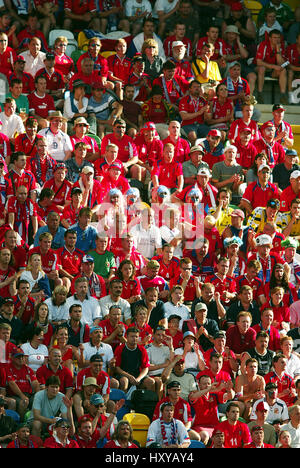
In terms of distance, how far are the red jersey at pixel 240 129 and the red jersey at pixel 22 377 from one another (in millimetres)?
5662

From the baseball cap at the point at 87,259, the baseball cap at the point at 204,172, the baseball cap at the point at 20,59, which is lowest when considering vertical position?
the baseball cap at the point at 87,259

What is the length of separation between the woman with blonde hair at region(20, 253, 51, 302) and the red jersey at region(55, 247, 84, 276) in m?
0.47

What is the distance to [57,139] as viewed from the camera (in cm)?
1781

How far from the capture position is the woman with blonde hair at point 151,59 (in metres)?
19.6

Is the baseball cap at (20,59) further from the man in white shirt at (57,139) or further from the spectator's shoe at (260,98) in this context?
the spectator's shoe at (260,98)

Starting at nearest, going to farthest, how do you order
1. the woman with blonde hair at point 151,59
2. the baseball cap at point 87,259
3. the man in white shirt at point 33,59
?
the baseball cap at point 87,259 → the man in white shirt at point 33,59 → the woman with blonde hair at point 151,59

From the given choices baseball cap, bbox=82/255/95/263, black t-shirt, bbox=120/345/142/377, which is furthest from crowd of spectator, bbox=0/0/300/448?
baseball cap, bbox=82/255/95/263

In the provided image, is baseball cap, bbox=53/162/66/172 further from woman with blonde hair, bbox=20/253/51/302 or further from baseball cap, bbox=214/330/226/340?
baseball cap, bbox=214/330/226/340

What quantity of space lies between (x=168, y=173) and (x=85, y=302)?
3.04 m

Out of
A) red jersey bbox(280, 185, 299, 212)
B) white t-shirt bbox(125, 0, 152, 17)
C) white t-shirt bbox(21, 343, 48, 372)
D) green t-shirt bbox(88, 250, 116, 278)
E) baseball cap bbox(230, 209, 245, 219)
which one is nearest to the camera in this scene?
white t-shirt bbox(21, 343, 48, 372)

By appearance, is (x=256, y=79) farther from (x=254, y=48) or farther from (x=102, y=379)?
(x=102, y=379)

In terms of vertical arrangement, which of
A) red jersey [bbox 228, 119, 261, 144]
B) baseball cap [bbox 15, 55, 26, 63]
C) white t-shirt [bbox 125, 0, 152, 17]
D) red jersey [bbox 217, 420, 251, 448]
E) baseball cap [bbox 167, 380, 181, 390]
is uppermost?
white t-shirt [bbox 125, 0, 152, 17]

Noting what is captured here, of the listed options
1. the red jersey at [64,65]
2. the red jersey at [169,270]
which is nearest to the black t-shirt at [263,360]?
the red jersey at [169,270]

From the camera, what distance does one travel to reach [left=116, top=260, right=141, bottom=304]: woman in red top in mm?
16156
